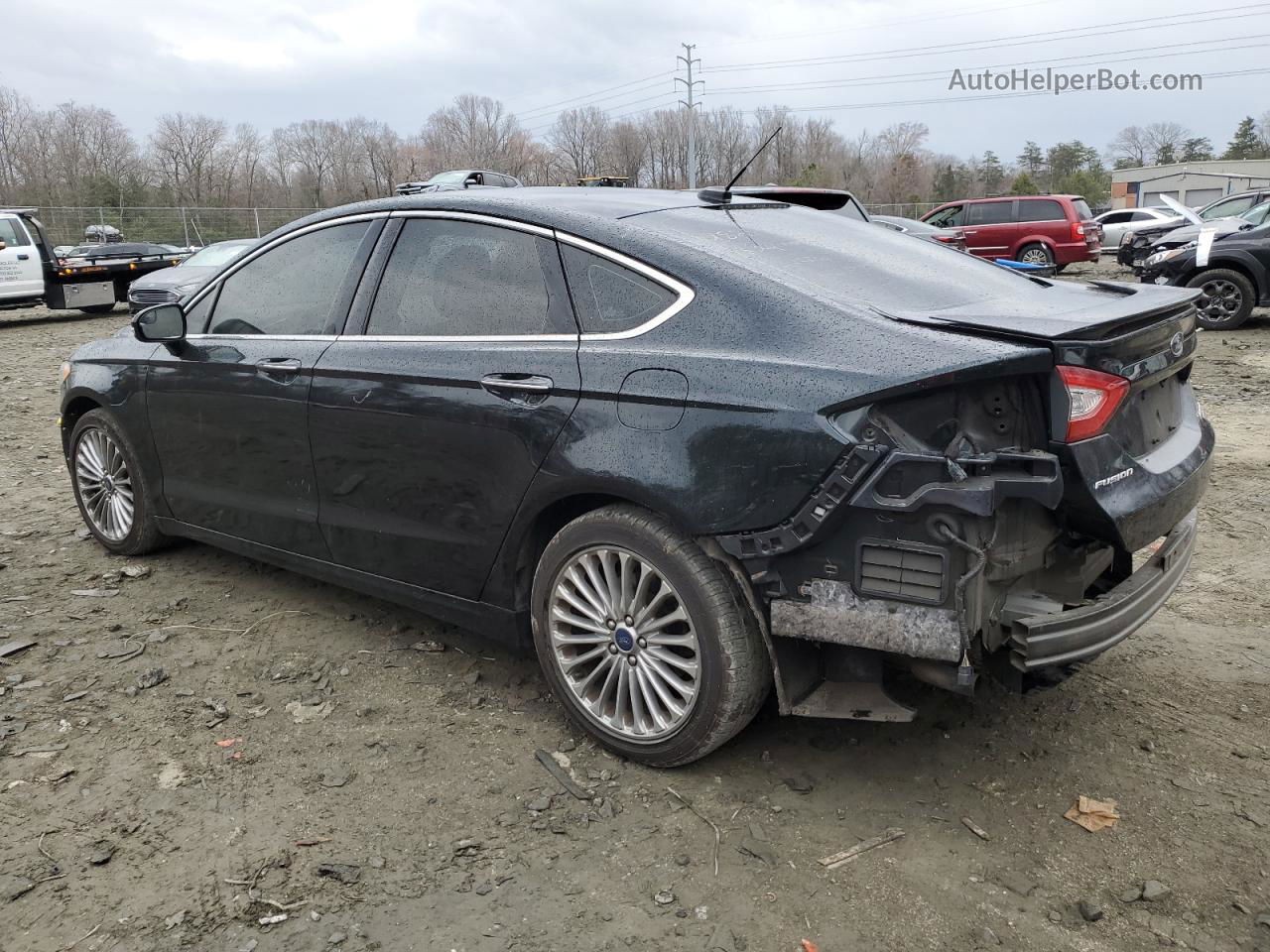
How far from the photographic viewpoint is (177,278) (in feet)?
49.4

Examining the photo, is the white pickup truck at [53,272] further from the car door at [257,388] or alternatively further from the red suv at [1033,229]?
the red suv at [1033,229]

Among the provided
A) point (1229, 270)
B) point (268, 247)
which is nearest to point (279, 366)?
point (268, 247)

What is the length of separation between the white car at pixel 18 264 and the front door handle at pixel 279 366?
16316 mm

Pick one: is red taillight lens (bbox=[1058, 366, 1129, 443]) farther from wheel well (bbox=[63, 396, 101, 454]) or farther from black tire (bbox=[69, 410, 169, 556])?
wheel well (bbox=[63, 396, 101, 454])

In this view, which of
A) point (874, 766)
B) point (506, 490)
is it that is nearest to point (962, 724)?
point (874, 766)

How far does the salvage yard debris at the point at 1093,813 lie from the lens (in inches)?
108

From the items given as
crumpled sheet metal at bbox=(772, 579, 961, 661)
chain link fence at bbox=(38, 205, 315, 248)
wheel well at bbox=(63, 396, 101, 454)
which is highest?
chain link fence at bbox=(38, 205, 315, 248)

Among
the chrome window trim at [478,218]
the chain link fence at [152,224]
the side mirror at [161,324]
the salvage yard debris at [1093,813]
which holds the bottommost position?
the salvage yard debris at [1093,813]

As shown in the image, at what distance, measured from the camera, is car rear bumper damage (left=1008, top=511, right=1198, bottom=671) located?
8.47 ft

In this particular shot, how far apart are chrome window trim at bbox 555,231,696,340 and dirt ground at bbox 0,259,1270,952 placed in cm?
129

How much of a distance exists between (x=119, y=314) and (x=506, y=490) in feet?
63.4

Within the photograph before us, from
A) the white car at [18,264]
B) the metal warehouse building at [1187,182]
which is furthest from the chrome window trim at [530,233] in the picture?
the metal warehouse building at [1187,182]

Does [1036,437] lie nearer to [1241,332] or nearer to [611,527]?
[611,527]

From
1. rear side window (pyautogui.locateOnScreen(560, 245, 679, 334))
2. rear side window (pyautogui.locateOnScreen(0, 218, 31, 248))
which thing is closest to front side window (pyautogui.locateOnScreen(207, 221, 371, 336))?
rear side window (pyautogui.locateOnScreen(560, 245, 679, 334))
